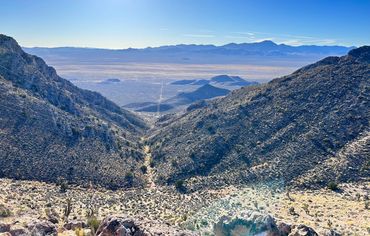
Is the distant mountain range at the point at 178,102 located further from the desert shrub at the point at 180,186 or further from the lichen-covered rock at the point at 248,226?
the lichen-covered rock at the point at 248,226

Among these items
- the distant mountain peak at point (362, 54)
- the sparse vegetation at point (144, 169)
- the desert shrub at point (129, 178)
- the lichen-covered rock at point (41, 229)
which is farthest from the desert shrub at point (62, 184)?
the distant mountain peak at point (362, 54)

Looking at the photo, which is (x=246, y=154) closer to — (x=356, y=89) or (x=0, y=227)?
(x=356, y=89)

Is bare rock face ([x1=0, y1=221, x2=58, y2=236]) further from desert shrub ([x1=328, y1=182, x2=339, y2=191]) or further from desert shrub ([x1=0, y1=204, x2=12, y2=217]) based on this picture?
desert shrub ([x1=328, y1=182, x2=339, y2=191])

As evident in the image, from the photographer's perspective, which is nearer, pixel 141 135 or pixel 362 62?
pixel 362 62

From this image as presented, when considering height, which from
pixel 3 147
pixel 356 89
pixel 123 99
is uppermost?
pixel 356 89

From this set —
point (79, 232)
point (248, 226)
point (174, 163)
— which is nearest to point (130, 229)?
point (79, 232)

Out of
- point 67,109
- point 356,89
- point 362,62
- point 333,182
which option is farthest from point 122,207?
point 362,62

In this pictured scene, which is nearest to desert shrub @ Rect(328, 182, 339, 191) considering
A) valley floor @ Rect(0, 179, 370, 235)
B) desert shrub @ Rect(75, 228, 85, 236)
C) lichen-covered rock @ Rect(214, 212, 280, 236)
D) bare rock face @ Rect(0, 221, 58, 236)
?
valley floor @ Rect(0, 179, 370, 235)
